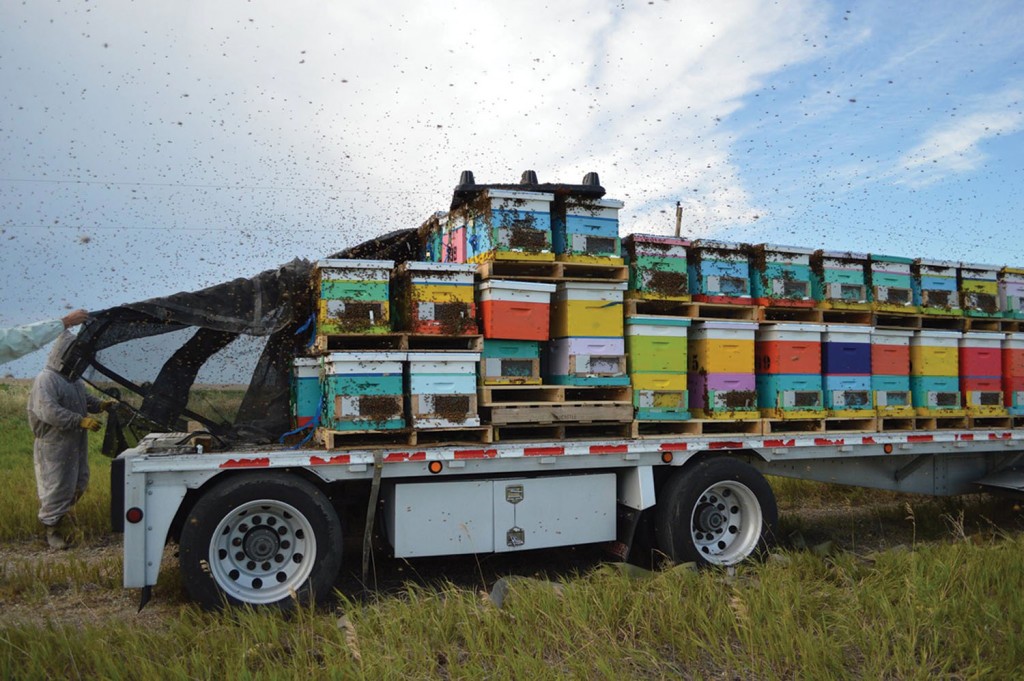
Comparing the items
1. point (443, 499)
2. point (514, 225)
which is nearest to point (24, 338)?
point (443, 499)

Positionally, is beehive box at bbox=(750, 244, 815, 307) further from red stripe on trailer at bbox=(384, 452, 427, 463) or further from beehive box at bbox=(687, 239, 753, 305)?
red stripe on trailer at bbox=(384, 452, 427, 463)

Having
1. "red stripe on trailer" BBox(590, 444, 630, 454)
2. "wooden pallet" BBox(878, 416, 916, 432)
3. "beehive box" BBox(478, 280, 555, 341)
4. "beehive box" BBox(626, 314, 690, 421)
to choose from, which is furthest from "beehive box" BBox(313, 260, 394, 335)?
"wooden pallet" BBox(878, 416, 916, 432)

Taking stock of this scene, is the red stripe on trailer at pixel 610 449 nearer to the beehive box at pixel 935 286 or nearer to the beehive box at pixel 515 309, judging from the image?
the beehive box at pixel 515 309

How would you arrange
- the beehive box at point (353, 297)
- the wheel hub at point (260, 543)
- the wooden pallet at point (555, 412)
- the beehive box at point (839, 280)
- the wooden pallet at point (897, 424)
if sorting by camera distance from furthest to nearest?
the wooden pallet at point (897, 424) < the beehive box at point (839, 280) < the wooden pallet at point (555, 412) < the beehive box at point (353, 297) < the wheel hub at point (260, 543)

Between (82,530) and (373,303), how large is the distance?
199 inches

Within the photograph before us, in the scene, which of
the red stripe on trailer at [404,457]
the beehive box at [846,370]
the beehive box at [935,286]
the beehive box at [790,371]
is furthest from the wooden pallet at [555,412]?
the beehive box at [935,286]

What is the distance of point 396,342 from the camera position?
22.3 feet

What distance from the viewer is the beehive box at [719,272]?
25.9ft

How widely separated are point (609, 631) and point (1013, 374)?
7.39 metres

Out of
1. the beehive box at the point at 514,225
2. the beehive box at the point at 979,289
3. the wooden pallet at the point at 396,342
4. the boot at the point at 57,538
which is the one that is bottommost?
the boot at the point at 57,538

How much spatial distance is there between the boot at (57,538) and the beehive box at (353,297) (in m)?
4.54

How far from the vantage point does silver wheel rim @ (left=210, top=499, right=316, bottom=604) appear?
20.2 feet

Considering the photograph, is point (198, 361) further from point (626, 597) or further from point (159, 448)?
point (626, 597)

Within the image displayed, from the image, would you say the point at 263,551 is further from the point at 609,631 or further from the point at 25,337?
the point at 609,631
